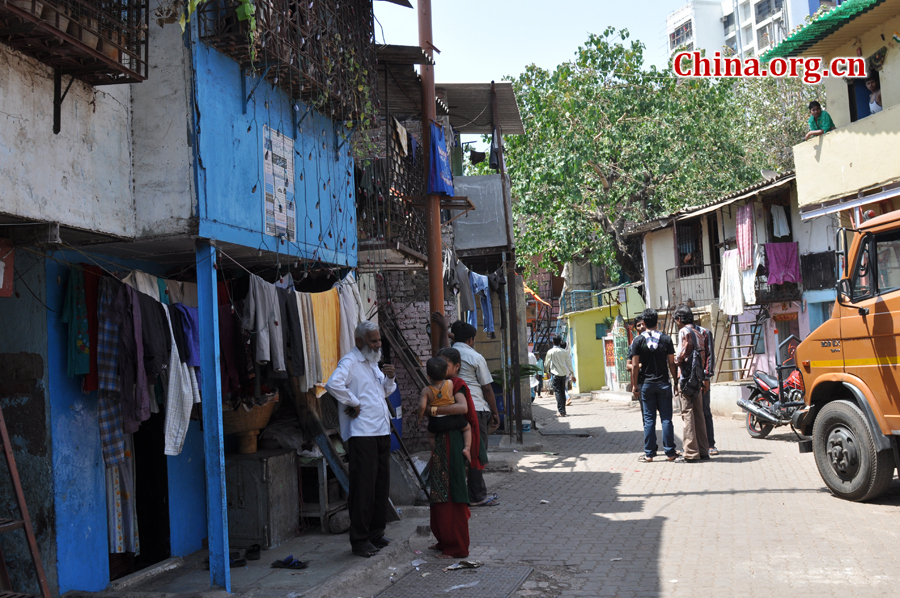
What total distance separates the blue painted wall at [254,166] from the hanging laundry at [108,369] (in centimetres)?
86

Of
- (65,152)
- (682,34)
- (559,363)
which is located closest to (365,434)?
(65,152)

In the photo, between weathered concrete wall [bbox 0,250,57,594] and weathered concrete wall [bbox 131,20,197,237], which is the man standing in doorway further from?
weathered concrete wall [bbox 0,250,57,594]

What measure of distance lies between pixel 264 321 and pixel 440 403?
1.76 metres

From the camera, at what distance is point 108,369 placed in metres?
5.62

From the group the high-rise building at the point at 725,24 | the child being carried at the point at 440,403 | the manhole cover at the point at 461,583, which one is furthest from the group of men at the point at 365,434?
the high-rise building at the point at 725,24

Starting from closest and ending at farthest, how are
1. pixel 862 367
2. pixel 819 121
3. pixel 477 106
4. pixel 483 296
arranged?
1. pixel 862 367
2. pixel 477 106
3. pixel 819 121
4. pixel 483 296

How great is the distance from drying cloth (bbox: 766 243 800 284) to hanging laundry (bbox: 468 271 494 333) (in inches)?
387

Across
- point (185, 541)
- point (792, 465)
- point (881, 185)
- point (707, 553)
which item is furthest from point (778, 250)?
point (185, 541)

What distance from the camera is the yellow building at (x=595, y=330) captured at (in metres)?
31.6

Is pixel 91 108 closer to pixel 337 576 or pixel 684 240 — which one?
pixel 337 576

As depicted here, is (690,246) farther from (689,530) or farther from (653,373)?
(689,530)

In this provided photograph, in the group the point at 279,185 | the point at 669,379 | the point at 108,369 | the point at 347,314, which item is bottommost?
the point at 669,379

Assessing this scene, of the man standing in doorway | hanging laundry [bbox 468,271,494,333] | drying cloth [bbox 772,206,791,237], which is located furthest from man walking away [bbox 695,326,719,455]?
drying cloth [bbox 772,206,791,237]

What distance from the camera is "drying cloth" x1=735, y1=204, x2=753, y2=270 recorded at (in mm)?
21875
